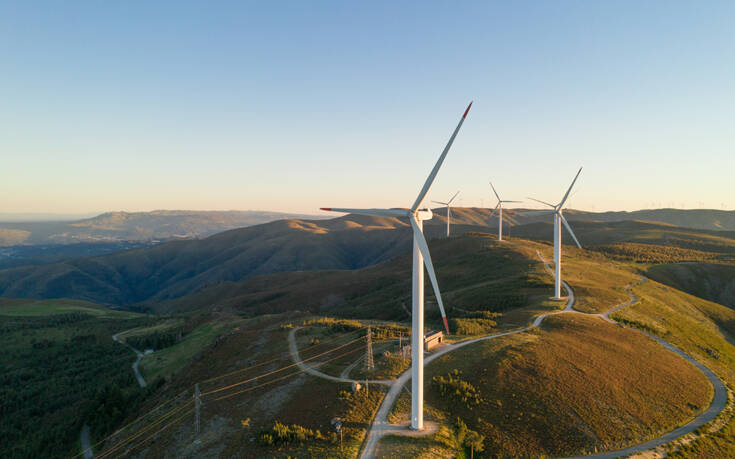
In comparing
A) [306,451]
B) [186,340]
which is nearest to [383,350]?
[306,451]

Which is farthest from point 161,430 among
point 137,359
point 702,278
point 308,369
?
point 702,278

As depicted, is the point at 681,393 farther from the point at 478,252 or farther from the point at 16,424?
the point at 478,252

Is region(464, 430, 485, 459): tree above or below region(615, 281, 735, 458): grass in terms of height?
above

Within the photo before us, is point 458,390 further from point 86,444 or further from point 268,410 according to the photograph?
point 86,444

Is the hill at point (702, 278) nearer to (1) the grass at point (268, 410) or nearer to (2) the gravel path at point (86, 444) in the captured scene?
(1) the grass at point (268, 410)

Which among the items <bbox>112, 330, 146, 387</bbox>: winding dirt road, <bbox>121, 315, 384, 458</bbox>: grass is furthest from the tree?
<bbox>112, 330, 146, 387</bbox>: winding dirt road

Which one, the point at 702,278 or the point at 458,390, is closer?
the point at 458,390

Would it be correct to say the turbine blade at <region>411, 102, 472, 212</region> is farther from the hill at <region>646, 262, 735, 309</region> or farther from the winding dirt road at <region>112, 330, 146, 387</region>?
the hill at <region>646, 262, 735, 309</region>

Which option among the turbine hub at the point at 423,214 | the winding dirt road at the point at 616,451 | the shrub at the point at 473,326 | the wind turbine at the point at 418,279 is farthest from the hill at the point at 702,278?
the turbine hub at the point at 423,214
